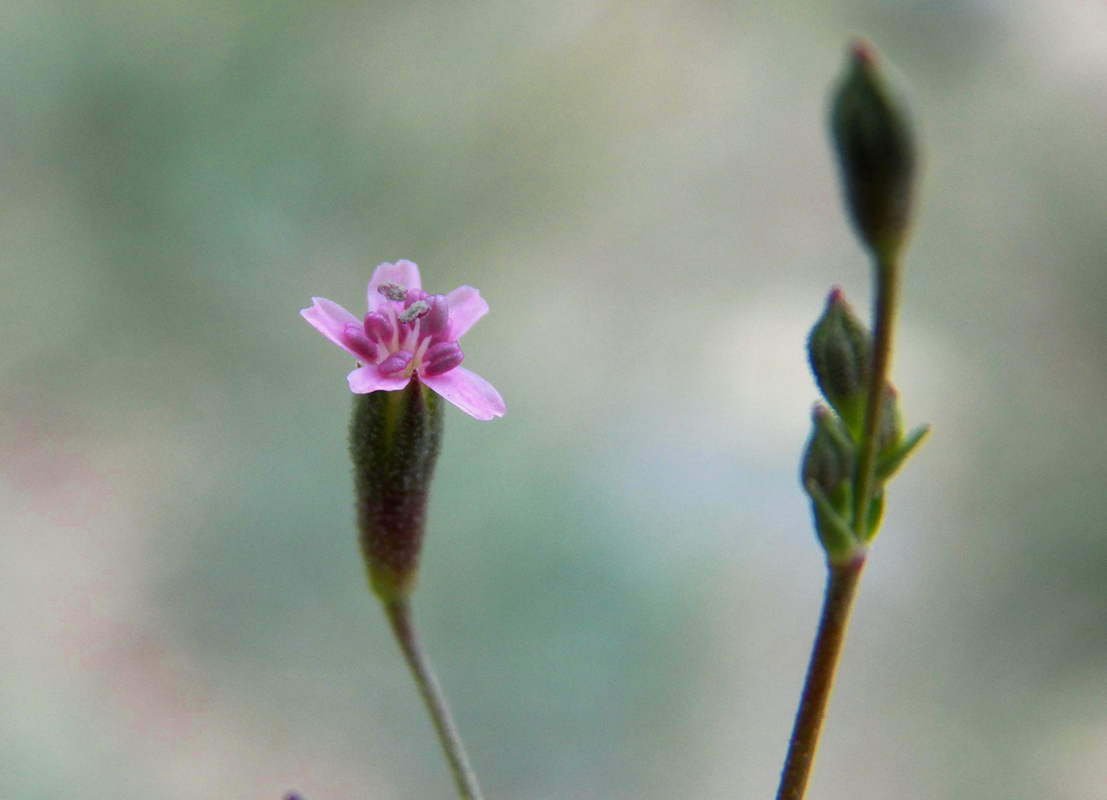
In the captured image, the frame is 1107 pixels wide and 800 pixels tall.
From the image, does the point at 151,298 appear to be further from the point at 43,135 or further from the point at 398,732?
the point at 398,732

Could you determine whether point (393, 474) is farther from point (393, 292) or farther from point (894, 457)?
point (894, 457)

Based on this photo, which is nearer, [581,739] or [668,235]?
[581,739]

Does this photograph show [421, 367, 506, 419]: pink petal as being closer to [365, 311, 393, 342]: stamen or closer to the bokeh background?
[365, 311, 393, 342]: stamen

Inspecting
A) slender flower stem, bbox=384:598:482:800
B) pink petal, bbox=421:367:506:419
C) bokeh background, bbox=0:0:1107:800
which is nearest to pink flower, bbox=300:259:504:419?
pink petal, bbox=421:367:506:419

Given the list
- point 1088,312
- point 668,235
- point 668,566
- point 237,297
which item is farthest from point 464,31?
point 1088,312

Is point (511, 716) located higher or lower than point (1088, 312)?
lower

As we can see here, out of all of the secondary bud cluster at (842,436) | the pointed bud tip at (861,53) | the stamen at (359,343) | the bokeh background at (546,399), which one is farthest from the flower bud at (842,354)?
the bokeh background at (546,399)
